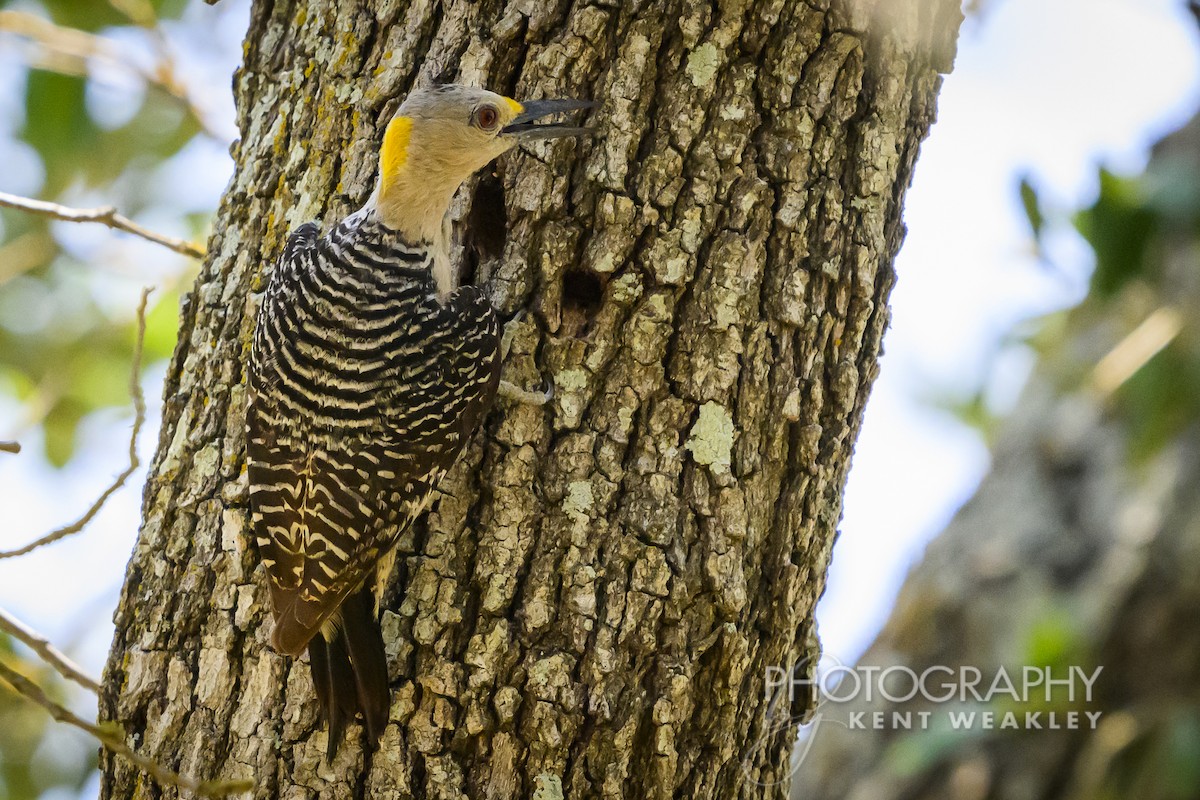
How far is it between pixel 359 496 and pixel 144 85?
260cm

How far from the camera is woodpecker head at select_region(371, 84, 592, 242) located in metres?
3.06

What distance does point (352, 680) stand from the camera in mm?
2779

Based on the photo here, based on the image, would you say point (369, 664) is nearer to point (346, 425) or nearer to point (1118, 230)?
point (346, 425)

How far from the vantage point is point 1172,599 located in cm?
689

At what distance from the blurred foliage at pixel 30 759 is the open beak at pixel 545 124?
16.0 ft

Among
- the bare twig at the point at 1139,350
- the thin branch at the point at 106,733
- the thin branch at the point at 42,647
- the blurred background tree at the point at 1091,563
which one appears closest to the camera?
the thin branch at the point at 106,733

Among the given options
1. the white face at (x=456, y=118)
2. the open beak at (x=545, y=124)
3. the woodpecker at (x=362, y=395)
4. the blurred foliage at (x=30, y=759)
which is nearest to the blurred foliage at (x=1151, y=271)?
the open beak at (x=545, y=124)

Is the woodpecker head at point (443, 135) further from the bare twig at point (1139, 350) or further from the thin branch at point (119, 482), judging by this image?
the bare twig at point (1139, 350)

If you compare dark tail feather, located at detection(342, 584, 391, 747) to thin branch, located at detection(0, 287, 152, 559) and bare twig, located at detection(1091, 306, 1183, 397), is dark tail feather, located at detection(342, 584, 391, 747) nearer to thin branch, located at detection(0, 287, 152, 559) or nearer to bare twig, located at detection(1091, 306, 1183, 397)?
thin branch, located at detection(0, 287, 152, 559)

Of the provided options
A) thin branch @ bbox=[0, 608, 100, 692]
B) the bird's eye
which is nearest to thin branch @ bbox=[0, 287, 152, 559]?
thin branch @ bbox=[0, 608, 100, 692]

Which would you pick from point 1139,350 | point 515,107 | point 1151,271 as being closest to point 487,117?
point 515,107

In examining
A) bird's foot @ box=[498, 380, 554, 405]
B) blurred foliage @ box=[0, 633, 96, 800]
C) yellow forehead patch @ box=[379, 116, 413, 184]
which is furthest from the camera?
blurred foliage @ box=[0, 633, 96, 800]

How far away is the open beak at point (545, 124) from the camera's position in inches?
119

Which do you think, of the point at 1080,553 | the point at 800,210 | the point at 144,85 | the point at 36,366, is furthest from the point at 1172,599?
the point at 36,366
